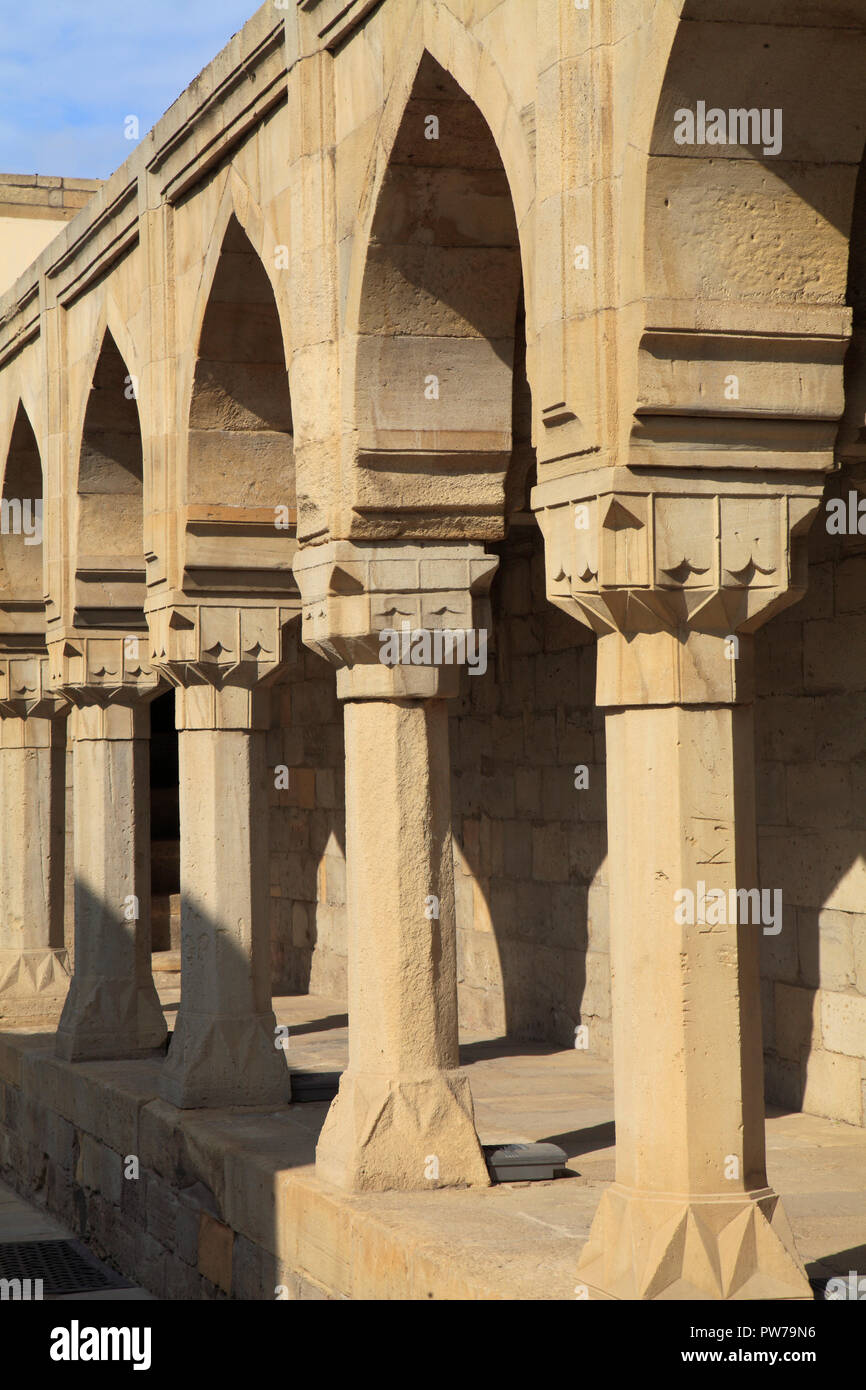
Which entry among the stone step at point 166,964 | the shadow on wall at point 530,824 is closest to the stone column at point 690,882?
the shadow on wall at point 530,824

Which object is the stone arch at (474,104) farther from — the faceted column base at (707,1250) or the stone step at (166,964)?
the stone step at (166,964)

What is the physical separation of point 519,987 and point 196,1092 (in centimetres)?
253

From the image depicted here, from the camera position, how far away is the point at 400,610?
Answer: 20.5 ft

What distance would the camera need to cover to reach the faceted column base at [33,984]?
11.7 meters

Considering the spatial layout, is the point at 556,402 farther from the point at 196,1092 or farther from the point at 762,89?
the point at 196,1092

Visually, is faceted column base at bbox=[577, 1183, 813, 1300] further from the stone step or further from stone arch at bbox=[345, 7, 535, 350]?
the stone step

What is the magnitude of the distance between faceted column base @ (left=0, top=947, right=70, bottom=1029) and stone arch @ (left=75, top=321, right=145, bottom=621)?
9.73 ft

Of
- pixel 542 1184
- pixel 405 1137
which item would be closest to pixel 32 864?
pixel 405 1137

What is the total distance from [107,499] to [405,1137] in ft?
16.2

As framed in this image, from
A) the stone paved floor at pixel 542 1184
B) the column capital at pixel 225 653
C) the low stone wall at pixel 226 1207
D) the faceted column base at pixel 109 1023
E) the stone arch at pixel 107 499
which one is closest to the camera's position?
the stone paved floor at pixel 542 1184

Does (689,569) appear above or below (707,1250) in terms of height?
above

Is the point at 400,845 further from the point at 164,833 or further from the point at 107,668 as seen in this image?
the point at 164,833

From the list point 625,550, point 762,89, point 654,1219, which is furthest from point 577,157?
point 654,1219

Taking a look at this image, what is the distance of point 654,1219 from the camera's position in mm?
4324
